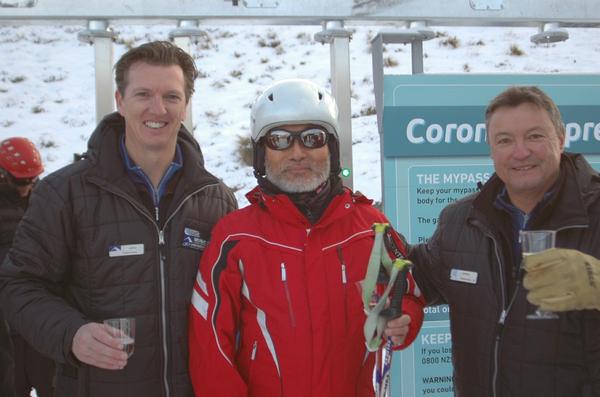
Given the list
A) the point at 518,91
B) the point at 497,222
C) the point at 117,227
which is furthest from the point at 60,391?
the point at 518,91

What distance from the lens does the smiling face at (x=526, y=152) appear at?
91.7 inches

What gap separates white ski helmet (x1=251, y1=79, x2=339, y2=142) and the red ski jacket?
383 millimetres

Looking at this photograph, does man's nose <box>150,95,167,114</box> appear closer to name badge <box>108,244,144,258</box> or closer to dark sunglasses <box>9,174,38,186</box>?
name badge <box>108,244,144,258</box>

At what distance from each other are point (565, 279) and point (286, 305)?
98 cm

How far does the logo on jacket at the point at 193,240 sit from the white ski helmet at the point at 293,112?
1.42 feet

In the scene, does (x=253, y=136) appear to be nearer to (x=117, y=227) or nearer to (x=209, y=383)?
(x=117, y=227)

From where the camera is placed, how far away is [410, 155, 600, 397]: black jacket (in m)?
2.14

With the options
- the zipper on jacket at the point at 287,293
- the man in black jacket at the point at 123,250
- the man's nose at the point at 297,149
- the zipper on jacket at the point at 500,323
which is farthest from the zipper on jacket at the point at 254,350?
the zipper on jacket at the point at 500,323

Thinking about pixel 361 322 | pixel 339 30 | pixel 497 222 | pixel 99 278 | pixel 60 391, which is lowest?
pixel 60 391

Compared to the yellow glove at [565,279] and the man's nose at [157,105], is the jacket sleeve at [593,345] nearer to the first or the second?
the yellow glove at [565,279]

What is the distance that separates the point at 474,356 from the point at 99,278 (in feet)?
4.82

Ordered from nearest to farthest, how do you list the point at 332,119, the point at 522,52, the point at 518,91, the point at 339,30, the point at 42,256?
the point at 42,256, the point at 518,91, the point at 332,119, the point at 339,30, the point at 522,52

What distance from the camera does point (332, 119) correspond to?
2707 mm

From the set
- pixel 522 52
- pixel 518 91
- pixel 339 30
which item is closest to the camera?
pixel 518 91
